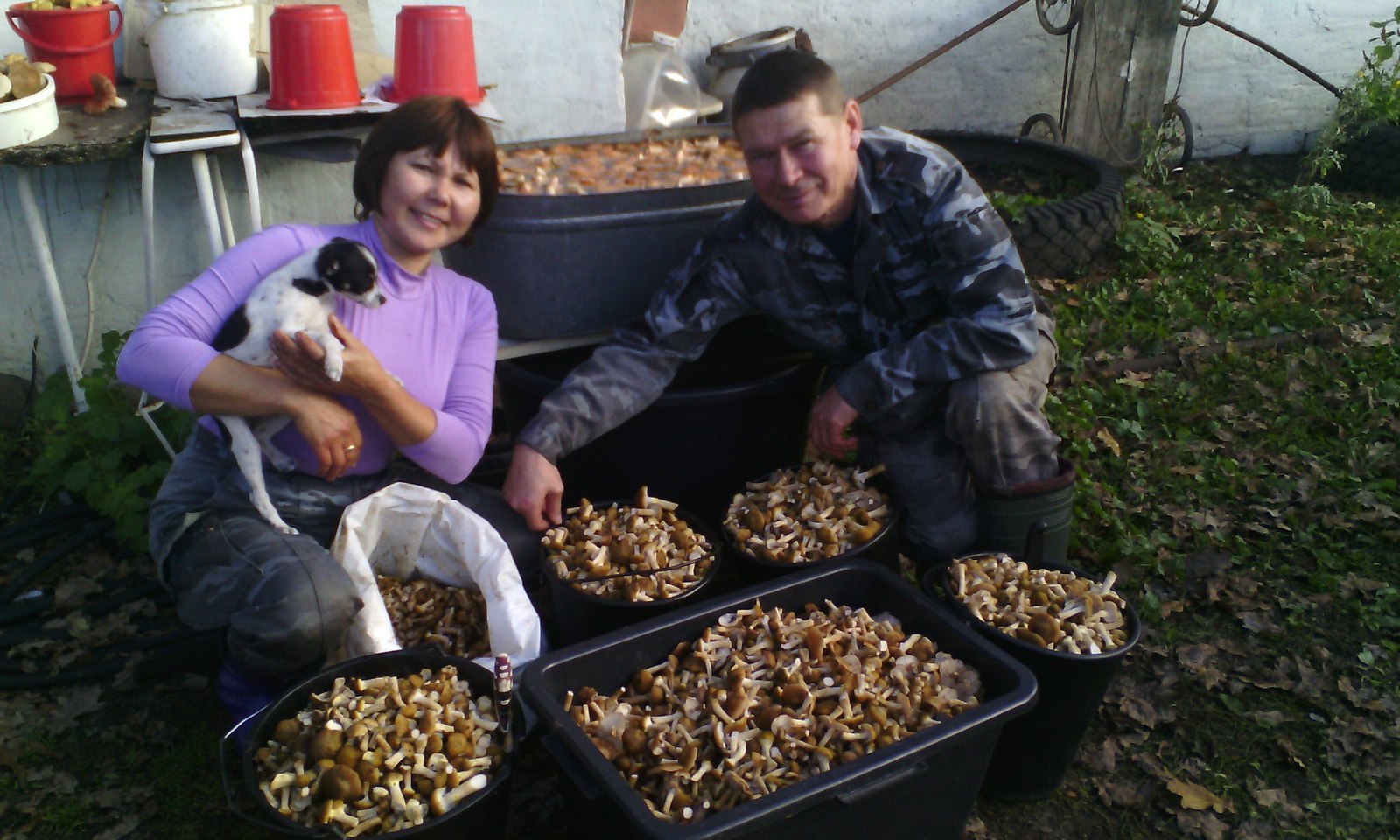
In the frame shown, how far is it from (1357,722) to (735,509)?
1.63 m

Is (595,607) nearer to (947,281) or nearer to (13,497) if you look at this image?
(947,281)

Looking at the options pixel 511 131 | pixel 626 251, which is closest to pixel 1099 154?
pixel 511 131

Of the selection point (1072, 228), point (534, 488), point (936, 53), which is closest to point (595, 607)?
point (534, 488)

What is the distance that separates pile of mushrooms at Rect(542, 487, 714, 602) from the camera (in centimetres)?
254

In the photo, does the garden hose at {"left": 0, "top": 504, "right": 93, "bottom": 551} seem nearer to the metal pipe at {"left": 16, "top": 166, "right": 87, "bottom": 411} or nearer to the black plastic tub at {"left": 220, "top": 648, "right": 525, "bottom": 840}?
the metal pipe at {"left": 16, "top": 166, "right": 87, "bottom": 411}

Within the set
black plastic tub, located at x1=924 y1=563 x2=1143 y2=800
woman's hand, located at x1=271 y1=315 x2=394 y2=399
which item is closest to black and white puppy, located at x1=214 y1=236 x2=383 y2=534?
woman's hand, located at x1=271 y1=315 x2=394 y2=399

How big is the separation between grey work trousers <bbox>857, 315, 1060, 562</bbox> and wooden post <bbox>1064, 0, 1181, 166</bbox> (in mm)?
3675

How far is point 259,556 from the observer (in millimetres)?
2395

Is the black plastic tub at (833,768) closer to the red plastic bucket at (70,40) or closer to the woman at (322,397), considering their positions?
the woman at (322,397)

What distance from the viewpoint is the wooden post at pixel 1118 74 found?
597 centimetres

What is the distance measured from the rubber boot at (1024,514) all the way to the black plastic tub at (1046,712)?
374 mm

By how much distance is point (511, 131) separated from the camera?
165 inches

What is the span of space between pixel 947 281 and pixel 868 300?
255 millimetres

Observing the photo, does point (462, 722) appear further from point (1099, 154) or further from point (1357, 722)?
point (1099, 154)
